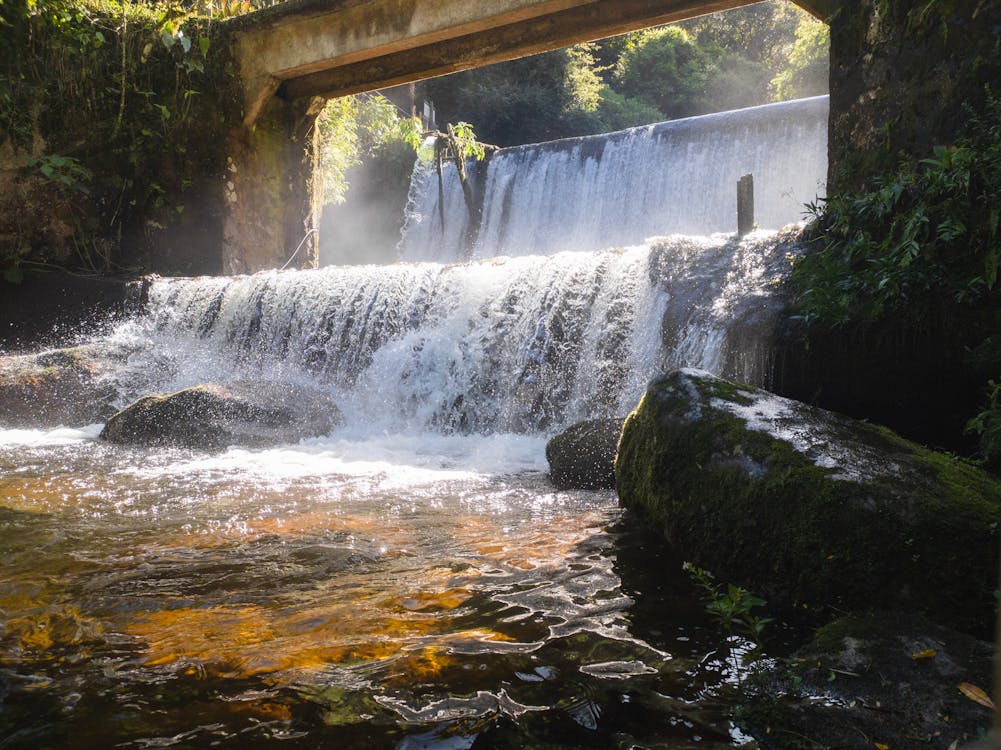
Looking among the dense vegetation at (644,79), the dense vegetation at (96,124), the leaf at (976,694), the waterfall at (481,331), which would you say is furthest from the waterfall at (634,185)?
the leaf at (976,694)

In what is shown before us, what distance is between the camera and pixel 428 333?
7.61 metres

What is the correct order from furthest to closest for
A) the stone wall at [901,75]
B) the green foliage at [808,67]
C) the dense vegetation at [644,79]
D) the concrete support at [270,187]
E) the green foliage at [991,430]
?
the dense vegetation at [644,79] → the green foliage at [808,67] → the concrete support at [270,187] → the stone wall at [901,75] → the green foliage at [991,430]

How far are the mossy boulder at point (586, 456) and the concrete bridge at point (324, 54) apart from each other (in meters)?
4.63

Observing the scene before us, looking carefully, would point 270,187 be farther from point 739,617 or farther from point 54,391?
point 739,617

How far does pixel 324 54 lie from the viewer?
9594 mm

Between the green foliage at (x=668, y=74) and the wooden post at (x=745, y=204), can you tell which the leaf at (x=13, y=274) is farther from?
the green foliage at (x=668, y=74)

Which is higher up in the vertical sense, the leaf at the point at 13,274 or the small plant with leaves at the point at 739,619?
the leaf at the point at 13,274

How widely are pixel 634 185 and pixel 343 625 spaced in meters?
14.0

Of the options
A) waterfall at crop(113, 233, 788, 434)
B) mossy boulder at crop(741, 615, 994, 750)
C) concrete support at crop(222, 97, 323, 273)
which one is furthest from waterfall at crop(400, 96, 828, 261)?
mossy boulder at crop(741, 615, 994, 750)

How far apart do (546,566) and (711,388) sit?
1.18m

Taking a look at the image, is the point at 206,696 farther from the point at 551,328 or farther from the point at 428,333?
the point at 428,333

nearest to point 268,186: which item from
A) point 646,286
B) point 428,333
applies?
point 428,333

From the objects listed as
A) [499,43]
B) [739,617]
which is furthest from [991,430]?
[499,43]

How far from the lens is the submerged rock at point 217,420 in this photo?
5941mm
